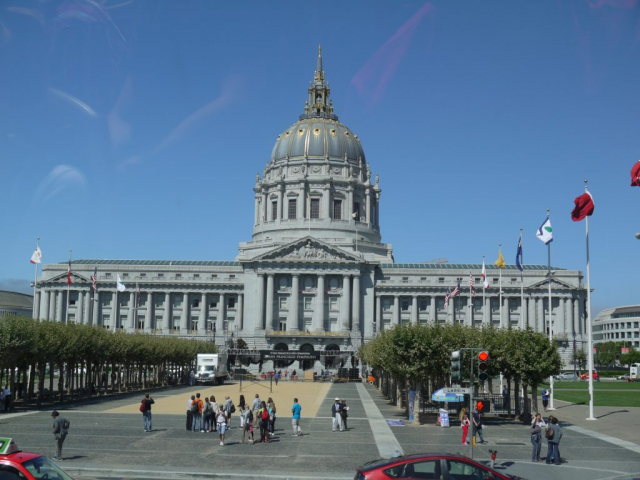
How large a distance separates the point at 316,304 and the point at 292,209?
30.5 m

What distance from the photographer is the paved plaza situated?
29219 mm

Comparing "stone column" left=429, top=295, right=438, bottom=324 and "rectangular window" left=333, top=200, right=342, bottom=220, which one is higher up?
"rectangular window" left=333, top=200, right=342, bottom=220

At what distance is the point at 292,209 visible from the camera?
162 m

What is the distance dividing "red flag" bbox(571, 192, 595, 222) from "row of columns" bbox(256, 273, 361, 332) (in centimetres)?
8665

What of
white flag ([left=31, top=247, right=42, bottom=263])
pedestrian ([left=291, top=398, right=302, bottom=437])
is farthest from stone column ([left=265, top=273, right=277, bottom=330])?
pedestrian ([left=291, top=398, right=302, bottom=437])

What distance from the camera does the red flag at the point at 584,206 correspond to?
51062 millimetres

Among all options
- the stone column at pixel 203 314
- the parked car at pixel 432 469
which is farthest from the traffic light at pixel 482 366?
the stone column at pixel 203 314

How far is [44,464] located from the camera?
17.6m

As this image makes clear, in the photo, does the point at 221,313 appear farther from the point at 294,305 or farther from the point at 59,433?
the point at 59,433

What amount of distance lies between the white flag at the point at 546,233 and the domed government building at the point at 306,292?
233ft

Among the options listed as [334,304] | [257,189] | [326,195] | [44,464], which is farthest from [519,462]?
[257,189]

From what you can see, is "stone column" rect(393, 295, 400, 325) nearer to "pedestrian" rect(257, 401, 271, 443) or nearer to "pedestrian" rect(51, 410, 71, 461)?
"pedestrian" rect(257, 401, 271, 443)

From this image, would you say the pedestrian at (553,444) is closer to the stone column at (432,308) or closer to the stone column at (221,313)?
the stone column at (432,308)

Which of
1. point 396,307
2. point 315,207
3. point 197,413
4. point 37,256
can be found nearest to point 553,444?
point 197,413
